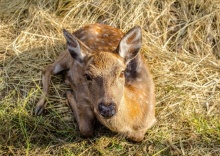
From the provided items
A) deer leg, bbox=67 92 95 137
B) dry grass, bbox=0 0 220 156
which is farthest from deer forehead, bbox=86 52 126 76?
dry grass, bbox=0 0 220 156

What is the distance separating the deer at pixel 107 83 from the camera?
4.44 m

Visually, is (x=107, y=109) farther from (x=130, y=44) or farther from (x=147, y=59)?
(x=147, y=59)

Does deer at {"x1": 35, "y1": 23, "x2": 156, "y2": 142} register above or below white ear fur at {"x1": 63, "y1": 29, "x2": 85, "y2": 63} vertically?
below

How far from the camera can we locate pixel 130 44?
15.7 feet

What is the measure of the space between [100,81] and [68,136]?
3.27 ft

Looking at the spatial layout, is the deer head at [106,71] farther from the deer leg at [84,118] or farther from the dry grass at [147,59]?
the dry grass at [147,59]

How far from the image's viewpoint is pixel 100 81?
174 inches

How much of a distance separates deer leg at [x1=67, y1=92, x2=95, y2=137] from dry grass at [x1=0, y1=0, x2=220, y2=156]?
0.10 meters

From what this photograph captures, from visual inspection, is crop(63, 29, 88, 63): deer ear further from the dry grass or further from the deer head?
the dry grass

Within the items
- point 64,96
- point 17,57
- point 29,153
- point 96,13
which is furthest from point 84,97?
point 96,13

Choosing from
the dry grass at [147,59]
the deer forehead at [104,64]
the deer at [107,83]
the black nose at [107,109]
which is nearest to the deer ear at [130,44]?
the deer at [107,83]

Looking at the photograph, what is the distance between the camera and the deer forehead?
4457 millimetres

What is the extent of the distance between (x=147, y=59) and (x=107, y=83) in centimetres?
187

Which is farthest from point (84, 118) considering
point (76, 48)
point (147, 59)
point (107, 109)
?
point (147, 59)
